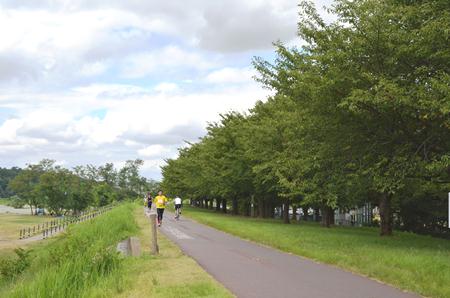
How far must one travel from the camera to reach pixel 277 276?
11.1 metres

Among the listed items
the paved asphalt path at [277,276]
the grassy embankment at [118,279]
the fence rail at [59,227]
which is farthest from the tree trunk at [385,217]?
the fence rail at [59,227]

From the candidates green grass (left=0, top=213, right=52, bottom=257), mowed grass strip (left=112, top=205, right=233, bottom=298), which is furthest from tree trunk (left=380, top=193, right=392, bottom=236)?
green grass (left=0, top=213, right=52, bottom=257)

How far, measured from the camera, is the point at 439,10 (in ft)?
48.6

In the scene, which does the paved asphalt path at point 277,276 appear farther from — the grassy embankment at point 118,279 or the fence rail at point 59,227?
the fence rail at point 59,227

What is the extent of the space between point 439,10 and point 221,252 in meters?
9.05

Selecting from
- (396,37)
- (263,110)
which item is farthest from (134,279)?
(263,110)

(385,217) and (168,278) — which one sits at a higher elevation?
(385,217)

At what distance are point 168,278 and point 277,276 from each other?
2222 millimetres

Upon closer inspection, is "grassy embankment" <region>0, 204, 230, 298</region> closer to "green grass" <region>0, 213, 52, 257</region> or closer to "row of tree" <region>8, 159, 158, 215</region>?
"green grass" <region>0, 213, 52, 257</region>

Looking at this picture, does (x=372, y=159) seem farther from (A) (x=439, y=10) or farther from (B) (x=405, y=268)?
(B) (x=405, y=268)

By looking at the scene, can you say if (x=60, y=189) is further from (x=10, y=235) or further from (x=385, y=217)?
(x=385, y=217)

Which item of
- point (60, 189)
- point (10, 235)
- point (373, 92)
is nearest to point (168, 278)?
point (373, 92)

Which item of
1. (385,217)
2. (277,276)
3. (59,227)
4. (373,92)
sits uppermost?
(373,92)

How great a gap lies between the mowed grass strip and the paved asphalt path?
0.37 meters
